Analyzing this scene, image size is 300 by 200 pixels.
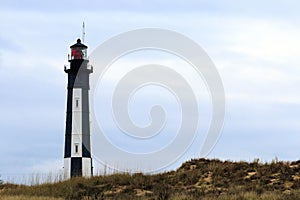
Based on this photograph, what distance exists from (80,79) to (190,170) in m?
16.5

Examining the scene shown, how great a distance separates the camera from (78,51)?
38531 mm

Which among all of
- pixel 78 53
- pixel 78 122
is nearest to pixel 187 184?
pixel 78 122

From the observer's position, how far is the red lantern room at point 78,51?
38.3 metres

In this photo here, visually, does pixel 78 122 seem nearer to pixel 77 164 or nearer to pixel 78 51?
pixel 77 164

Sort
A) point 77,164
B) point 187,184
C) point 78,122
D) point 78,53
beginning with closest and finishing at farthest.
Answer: point 187,184
point 77,164
point 78,122
point 78,53

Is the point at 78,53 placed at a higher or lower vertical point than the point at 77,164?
higher

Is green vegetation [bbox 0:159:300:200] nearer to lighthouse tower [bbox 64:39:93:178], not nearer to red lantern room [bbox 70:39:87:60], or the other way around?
lighthouse tower [bbox 64:39:93:178]

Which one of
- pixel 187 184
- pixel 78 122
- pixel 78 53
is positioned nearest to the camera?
pixel 187 184

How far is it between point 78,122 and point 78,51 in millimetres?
5135

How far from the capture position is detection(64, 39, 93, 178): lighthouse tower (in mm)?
35594

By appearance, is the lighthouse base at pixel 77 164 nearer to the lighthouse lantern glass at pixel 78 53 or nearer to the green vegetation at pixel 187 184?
the lighthouse lantern glass at pixel 78 53

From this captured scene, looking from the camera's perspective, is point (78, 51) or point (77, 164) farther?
point (78, 51)

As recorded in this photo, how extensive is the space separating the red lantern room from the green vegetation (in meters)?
16.0

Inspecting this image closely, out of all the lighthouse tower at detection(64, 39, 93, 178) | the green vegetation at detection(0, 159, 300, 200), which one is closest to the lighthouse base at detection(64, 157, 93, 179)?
the lighthouse tower at detection(64, 39, 93, 178)
